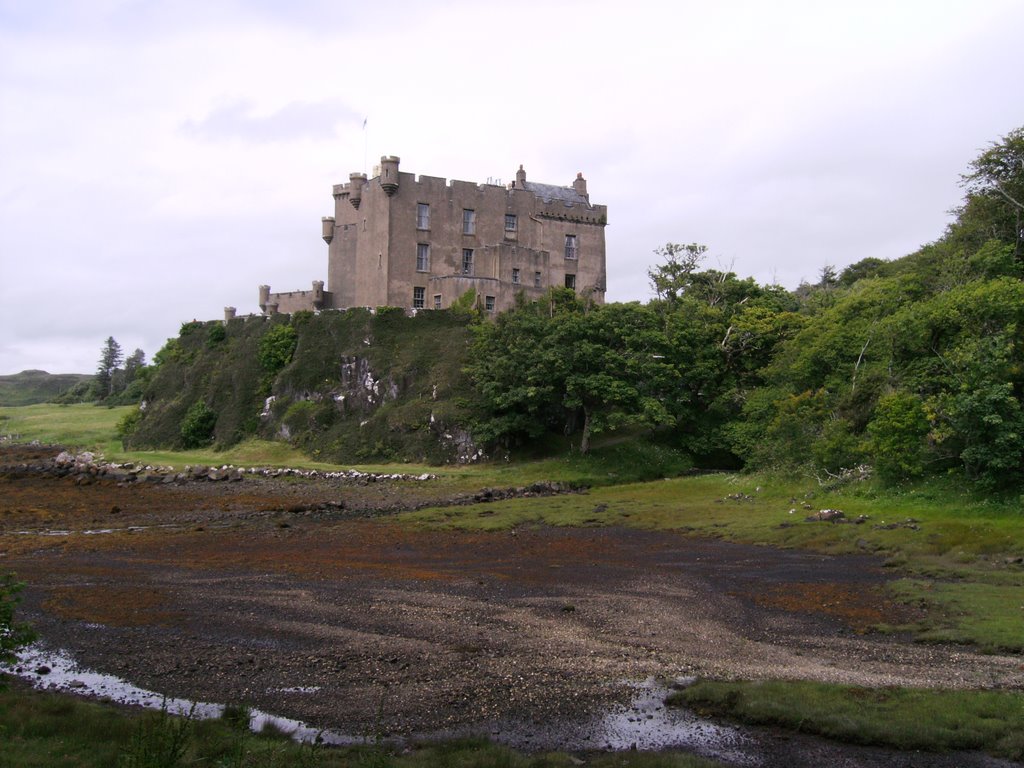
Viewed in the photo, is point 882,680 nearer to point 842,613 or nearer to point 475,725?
point 842,613

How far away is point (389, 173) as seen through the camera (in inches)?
2315

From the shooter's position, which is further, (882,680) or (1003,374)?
(1003,374)


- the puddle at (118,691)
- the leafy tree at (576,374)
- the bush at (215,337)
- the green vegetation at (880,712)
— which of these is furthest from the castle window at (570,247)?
the green vegetation at (880,712)

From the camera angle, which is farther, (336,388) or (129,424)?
(129,424)

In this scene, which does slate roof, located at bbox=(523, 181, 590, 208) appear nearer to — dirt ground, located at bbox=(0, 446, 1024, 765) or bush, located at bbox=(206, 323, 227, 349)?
bush, located at bbox=(206, 323, 227, 349)

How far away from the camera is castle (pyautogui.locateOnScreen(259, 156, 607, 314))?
59.6 metres

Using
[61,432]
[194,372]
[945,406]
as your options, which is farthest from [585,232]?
[61,432]

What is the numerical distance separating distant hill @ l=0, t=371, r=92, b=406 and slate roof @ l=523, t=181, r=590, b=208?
108314 millimetres

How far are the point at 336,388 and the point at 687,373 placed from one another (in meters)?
23.2

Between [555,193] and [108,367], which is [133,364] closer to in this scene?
[108,367]

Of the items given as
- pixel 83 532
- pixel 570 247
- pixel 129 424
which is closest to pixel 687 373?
pixel 570 247

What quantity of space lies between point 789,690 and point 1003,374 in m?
20.6

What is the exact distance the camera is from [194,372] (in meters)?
64.7

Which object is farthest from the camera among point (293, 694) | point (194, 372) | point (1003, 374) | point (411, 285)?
point (194, 372)
